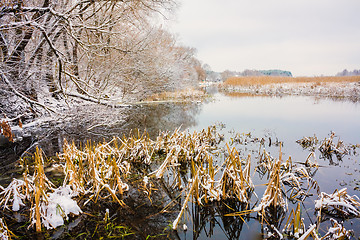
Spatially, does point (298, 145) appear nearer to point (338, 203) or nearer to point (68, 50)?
point (338, 203)

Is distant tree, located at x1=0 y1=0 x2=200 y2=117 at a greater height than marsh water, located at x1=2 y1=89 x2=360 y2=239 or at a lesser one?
greater

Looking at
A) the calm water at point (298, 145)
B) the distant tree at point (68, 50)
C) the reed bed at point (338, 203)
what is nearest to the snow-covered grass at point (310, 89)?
the calm water at point (298, 145)

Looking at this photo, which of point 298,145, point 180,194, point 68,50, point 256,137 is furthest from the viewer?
point 68,50

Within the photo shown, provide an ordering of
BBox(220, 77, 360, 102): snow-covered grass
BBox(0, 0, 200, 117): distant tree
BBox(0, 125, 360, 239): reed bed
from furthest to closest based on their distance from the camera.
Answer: BBox(220, 77, 360, 102): snow-covered grass
BBox(0, 0, 200, 117): distant tree
BBox(0, 125, 360, 239): reed bed

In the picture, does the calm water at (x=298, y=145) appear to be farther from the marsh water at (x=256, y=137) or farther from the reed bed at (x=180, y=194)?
the reed bed at (x=180, y=194)

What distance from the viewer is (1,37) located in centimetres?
802

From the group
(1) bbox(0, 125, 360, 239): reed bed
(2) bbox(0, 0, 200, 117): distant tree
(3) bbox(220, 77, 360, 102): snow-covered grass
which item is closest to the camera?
(1) bbox(0, 125, 360, 239): reed bed

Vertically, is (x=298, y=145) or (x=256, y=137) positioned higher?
(x=256, y=137)

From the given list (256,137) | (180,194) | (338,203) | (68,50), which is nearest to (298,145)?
(256,137)

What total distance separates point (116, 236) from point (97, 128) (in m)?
7.75

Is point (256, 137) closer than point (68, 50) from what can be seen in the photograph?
Yes

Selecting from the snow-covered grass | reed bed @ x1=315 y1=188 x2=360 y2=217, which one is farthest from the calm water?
the snow-covered grass

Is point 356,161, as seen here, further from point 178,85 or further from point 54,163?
point 178,85

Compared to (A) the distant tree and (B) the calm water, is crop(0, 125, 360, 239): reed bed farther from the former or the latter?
(A) the distant tree
